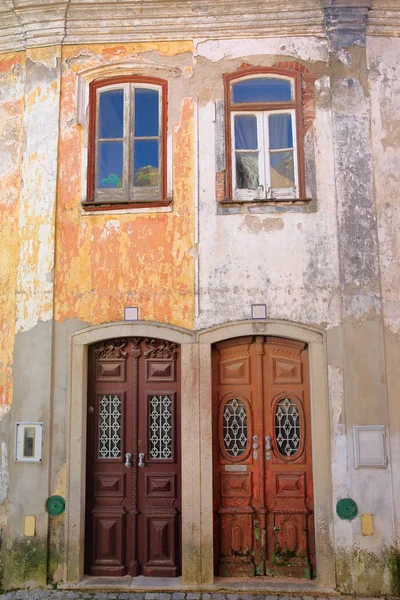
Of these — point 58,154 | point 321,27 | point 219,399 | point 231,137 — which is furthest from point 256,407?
point 321,27

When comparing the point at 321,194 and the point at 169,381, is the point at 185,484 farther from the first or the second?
the point at 321,194

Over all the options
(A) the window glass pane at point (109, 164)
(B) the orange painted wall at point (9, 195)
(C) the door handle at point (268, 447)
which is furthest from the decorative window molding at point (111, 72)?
(C) the door handle at point (268, 447)

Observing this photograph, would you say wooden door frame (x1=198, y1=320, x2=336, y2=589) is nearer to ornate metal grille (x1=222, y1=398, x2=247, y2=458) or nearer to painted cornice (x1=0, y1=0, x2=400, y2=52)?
ornate metal grille (x1=222, y1=398, x2=247, y2=458)

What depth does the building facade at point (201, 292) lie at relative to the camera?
6156mm

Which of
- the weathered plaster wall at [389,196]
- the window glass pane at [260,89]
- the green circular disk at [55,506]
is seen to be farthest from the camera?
the window glass pane at [260,89]

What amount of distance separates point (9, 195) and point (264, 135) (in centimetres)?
321

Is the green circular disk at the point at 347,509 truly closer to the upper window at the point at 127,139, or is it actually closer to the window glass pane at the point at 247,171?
the window glass pane at the point at 247,171

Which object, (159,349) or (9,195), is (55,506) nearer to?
(159,349)

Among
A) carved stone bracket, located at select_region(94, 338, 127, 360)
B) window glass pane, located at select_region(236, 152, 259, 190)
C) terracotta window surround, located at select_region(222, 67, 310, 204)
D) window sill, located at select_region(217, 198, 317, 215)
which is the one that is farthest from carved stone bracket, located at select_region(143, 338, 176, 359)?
window glass pane, located at select_region(236, 152, 259, 190)

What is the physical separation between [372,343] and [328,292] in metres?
0.75

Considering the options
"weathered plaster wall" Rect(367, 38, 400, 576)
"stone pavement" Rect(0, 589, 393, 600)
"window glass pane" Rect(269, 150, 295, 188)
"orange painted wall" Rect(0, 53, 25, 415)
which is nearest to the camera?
"stone pavement" Rect(0, 589, 393, 600)

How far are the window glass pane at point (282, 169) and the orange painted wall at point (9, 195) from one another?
3113mm

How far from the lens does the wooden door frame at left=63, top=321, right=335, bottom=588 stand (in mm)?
6055

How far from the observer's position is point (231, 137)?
673cm
